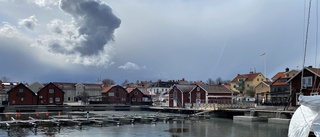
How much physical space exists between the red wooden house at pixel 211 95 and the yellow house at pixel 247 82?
40657 millimetres

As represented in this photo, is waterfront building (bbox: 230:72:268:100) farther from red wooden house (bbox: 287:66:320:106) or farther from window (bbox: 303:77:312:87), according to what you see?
window (bbox: 303:77:312:87)

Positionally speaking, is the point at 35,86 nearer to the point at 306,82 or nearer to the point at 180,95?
the point at 180,95

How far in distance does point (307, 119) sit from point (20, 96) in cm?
8445

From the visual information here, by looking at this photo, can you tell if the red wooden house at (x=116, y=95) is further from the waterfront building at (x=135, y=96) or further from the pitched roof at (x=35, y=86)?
the pitched roof at (x=35, y=86)

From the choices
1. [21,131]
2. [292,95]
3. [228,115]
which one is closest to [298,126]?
[21,131]

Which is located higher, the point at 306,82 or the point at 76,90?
the point at 306,82

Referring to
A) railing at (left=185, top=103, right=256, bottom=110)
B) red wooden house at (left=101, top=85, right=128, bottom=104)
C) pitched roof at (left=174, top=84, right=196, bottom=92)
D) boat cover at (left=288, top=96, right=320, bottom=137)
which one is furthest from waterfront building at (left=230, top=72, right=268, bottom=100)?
boat cover at (left=288, top=96, right=320, bottom=137)

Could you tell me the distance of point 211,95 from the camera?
256 feet

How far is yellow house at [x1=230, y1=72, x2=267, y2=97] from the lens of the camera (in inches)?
4771

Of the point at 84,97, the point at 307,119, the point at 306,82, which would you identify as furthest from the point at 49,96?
the point at 307,119

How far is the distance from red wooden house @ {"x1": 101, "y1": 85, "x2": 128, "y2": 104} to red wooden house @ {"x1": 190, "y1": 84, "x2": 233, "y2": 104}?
110 feet

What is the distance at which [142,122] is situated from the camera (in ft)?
172

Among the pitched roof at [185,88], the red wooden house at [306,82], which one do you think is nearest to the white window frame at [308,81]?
the red wooden house at [306,82]

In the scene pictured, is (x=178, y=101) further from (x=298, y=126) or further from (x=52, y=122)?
(x=298, y=126)
